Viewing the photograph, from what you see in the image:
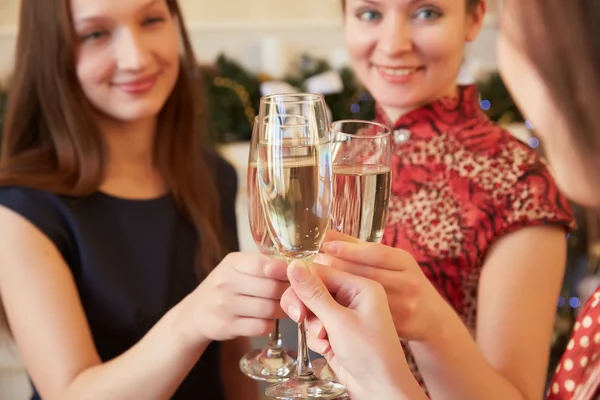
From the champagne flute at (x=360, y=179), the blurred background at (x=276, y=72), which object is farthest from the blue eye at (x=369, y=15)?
the blurred background at (x=276, y=72)

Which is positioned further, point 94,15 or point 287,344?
point 287,344

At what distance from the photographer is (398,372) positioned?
0.85 metres

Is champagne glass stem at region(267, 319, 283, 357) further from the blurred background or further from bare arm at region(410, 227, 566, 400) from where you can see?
the blurred background

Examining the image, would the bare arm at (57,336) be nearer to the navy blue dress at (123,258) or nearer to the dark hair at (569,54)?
the navy blue dress at (123,258)

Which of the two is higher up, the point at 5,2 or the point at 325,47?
the point at 5,2

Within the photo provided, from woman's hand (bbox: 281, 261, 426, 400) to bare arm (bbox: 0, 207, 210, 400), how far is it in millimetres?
373

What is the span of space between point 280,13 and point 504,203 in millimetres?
3137

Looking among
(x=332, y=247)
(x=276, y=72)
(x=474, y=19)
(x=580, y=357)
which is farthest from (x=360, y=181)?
(x=276, y=72)

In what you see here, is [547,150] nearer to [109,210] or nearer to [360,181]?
[360,181]

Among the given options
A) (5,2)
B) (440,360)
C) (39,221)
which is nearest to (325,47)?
(5,2)

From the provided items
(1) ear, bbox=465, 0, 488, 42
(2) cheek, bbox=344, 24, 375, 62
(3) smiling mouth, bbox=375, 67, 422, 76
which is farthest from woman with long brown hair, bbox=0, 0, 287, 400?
(1) ear, bbox=465, 0, 488, 42

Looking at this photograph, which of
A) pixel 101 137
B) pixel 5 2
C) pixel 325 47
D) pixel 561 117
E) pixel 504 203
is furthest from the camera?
pixel 325 47

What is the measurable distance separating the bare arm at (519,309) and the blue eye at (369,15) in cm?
51

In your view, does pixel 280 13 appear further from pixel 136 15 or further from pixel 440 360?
pixel 440 360
